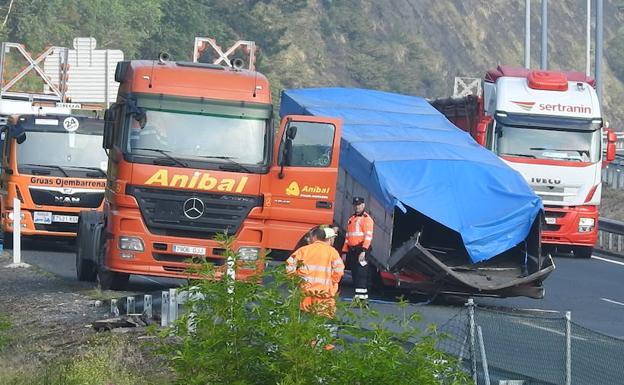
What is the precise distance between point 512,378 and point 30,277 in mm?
12786

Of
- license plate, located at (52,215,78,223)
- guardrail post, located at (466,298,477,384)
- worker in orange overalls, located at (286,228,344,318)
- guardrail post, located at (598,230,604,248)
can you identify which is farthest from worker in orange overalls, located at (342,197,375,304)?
guardrail post, located at (598,230,604,248)

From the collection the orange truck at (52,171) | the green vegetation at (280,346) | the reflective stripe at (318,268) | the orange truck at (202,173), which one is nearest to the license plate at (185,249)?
the orange truck at (202,173)

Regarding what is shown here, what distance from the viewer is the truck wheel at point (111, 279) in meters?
19.8

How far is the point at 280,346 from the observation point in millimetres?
8109

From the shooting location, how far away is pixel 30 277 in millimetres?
22641

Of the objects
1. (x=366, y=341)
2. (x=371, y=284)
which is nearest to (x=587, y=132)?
(x=371, y=284)

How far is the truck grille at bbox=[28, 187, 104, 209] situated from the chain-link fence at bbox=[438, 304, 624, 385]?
15.6 metres

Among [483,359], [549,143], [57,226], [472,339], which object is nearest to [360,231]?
[57,226]

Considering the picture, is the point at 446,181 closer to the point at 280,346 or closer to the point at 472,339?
the point at 472,339

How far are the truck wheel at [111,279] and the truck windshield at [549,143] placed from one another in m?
11.6

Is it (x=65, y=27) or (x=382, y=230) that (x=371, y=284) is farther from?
(x=65, y=27)

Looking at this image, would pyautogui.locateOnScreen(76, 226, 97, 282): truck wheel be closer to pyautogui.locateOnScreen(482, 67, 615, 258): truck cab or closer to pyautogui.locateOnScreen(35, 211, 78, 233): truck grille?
pyautogui.locateOnScreen(35, 211, 78, 233): truck grille

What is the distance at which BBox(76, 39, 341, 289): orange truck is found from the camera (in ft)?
58.9

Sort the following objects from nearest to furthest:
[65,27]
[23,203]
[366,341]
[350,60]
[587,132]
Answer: [366,341] < [23,203] < [587,132] < [65,27] < [350,60]
